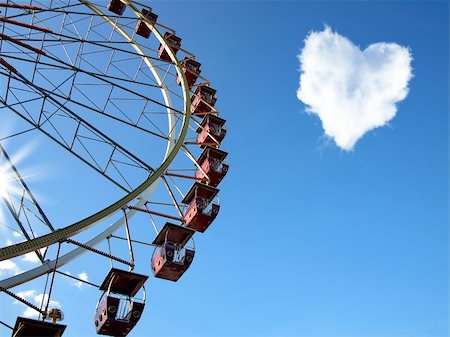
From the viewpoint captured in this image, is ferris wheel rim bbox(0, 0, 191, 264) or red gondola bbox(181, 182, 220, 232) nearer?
ferris wheel rim bbox(0, 0, 191, 264)

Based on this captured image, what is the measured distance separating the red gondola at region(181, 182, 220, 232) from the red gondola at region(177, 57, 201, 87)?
7.56m

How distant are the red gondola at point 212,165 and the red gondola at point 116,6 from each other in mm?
7788

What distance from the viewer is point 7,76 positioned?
1259 centimetres

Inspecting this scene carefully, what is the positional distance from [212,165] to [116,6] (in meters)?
8.96

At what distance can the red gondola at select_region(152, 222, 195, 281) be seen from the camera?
1318 centimetres

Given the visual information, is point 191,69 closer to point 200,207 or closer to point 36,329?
point 200,207

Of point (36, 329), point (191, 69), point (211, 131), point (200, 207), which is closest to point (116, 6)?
point (191, 69)

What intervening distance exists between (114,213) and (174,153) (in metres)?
3.16

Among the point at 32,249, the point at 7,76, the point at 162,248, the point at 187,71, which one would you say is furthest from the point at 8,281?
the point at 187,71

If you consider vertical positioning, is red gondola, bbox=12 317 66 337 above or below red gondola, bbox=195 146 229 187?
below

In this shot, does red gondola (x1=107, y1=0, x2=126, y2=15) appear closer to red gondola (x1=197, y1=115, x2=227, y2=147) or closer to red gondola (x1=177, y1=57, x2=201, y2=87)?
red gondola (x1=177, y1=57, x2=201, y2=87)

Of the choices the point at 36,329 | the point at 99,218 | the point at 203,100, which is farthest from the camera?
the point at 203,100

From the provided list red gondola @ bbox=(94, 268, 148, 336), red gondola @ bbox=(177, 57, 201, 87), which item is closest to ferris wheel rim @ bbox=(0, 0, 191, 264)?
red gondola @ bbox=(94, 268, 148, 336)

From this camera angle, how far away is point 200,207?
592 inches
